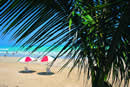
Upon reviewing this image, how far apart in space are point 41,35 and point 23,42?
5.8 inches

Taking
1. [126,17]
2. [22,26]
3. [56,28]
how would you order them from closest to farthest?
[126,17]
[22,26]
[56,28]

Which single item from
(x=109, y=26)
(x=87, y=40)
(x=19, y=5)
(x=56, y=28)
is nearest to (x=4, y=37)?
(x=19, y=5)

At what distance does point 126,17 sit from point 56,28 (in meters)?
0.59

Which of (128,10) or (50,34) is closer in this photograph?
(128,10)

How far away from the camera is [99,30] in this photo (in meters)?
1.03

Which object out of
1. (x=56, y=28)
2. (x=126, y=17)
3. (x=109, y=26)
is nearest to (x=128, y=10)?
(x=126, y=17)

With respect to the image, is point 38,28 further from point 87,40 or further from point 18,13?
point 87,40

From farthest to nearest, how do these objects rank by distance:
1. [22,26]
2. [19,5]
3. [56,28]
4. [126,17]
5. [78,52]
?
[78,52], [56,28], [22,26], [19,5], [126,17]

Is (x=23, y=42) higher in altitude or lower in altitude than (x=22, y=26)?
lower

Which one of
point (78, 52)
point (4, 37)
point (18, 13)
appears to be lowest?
point (78, 52)

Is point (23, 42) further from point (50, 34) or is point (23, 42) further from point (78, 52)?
point (78, 52)

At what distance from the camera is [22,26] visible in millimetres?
1002

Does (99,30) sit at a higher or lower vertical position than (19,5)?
lower

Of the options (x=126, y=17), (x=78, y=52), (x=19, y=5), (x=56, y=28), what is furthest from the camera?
(x=78, y=52)
